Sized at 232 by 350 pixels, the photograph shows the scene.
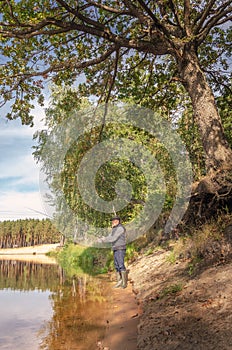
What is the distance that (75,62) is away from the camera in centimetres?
1032

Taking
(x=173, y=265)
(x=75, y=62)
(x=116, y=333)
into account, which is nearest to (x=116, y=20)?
(x=75, y=62)

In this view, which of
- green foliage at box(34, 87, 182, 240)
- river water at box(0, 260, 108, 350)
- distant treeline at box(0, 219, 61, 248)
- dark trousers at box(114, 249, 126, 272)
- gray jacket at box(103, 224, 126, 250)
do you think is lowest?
distant treeline at box(0, 219, 61, 248)

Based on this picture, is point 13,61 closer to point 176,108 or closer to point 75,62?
point 75,62

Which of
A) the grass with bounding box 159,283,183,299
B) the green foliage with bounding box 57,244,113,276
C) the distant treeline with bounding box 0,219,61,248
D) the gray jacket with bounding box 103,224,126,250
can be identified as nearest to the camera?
the grass with bounding box 159,283,183,299

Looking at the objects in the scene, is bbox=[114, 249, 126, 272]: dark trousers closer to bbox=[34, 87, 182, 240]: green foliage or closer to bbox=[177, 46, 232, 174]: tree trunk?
bbox=[34, 87, 182, 240]: green foliage

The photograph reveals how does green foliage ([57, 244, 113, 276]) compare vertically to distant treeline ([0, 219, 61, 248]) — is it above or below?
above

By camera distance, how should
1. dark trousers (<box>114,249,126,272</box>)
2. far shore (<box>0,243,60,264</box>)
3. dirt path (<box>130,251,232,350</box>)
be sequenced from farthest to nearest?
far shore (<box>0,243,60,264</box>) → dark trousers (<box>114,249,126,272</box>) → dirt path (<box>130,251,232,350</box>)

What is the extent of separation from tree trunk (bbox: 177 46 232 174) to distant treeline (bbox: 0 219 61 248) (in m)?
133

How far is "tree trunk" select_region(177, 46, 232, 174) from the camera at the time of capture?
8.02m

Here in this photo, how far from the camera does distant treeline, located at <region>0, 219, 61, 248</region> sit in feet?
455

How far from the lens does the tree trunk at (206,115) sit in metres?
8.02

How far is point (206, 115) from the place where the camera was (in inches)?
336

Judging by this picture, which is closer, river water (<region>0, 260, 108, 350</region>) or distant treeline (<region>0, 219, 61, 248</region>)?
river water (<region>0, 260, 108, 350</region>)

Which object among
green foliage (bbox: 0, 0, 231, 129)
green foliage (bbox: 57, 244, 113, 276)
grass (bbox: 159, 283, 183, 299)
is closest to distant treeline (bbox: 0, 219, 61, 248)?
green foliage (bbox: 57, 244, 113, 276)
